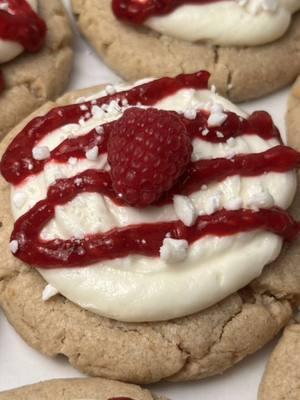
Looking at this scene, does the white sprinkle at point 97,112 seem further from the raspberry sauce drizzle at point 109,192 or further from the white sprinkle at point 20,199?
the white sprinkle at point 20,199

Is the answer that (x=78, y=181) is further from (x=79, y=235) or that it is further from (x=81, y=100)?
(x=81, y=100)

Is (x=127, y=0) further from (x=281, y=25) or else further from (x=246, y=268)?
(x=246, y=268)

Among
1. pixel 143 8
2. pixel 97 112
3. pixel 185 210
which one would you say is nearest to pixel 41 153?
pixel 97 112

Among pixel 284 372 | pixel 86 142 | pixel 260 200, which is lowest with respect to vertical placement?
pixel 284 372

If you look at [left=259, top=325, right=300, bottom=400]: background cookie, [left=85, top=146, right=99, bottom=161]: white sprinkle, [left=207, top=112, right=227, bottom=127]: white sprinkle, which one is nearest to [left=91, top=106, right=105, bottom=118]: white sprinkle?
[left=85, top=146, right=99, bottom=161]: white sprinkle

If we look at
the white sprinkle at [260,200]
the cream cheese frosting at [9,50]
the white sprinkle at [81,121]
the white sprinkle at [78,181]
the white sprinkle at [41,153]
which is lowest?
the white sprinkle at [260,200]

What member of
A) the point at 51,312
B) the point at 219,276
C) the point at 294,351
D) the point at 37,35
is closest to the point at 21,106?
the point at 37,35

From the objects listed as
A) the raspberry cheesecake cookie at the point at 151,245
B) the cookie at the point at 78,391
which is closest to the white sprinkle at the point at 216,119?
the raspberry cheesecake cookie at the point at 151,245
